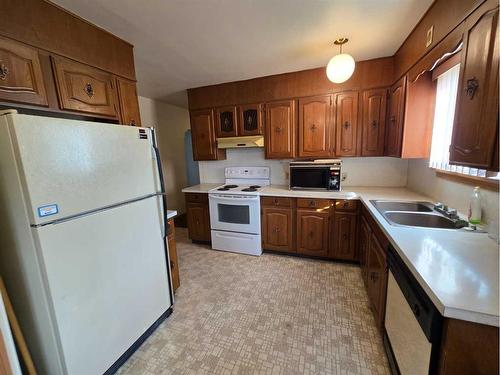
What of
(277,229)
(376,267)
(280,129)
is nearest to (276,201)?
(277,229)

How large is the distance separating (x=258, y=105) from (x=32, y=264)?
9.12ft

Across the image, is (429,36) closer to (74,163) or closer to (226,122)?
(226,122)

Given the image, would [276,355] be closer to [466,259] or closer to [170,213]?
[466,259]

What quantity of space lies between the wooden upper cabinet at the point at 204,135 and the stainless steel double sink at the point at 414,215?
91.2 inches

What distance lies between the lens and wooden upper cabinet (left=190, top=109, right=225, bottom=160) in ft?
11.0

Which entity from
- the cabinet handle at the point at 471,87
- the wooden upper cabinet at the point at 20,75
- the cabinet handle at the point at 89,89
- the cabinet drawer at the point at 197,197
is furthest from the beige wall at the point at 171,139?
the cabinet handle at the point at 471,87

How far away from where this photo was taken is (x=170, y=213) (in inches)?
82.0

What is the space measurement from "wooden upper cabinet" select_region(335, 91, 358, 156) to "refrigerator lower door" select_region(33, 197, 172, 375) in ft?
7.46

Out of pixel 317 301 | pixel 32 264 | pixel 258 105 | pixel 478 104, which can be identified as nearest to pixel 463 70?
pixel 478 104

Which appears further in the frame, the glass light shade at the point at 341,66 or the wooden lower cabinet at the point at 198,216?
the wooden lower cabinet at the point at 198,216

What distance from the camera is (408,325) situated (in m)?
1.12

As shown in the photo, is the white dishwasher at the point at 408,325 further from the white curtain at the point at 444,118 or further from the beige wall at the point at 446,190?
the white curtain at the point at 444,118

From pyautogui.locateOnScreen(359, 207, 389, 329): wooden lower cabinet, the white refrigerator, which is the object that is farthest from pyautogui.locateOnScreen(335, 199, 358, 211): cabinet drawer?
the white refrigerator

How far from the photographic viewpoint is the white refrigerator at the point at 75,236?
1.05 m
